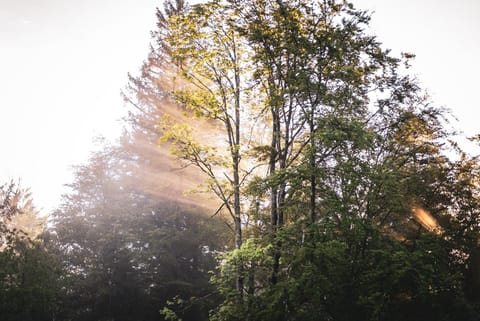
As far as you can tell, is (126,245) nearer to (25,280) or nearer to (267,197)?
(25,280)

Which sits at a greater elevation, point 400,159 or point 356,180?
point 400,159

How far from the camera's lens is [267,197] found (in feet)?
31.8

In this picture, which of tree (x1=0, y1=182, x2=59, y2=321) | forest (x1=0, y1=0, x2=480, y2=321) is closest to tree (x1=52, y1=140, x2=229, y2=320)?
forest (x1=0, y1=0, x2=480, y2=321)

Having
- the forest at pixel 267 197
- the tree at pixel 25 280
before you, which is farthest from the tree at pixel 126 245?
the tree at pixel 25 280

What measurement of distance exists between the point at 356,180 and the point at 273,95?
334cm

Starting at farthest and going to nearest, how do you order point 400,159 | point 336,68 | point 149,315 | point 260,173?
point 149,315, point 260,173, point 400,159, point 336,68

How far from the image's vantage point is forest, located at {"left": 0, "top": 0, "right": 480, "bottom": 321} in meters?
6.73

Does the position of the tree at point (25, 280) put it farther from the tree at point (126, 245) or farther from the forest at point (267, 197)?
the tree at point (126, 245)

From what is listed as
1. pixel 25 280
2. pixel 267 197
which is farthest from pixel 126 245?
pixel 267 197

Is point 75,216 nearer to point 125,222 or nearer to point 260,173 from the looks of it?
point 125,222

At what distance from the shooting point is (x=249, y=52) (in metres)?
10.1

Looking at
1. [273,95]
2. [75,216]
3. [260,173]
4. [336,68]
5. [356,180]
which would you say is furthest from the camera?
[75,216]

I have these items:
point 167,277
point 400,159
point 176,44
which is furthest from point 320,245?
point 167,277

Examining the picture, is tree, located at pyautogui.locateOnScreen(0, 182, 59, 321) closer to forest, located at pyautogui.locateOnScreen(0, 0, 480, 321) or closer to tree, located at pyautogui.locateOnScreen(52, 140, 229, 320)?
forest, located at pyautogui.locateOnScreen(0, 0, 480, 321)
